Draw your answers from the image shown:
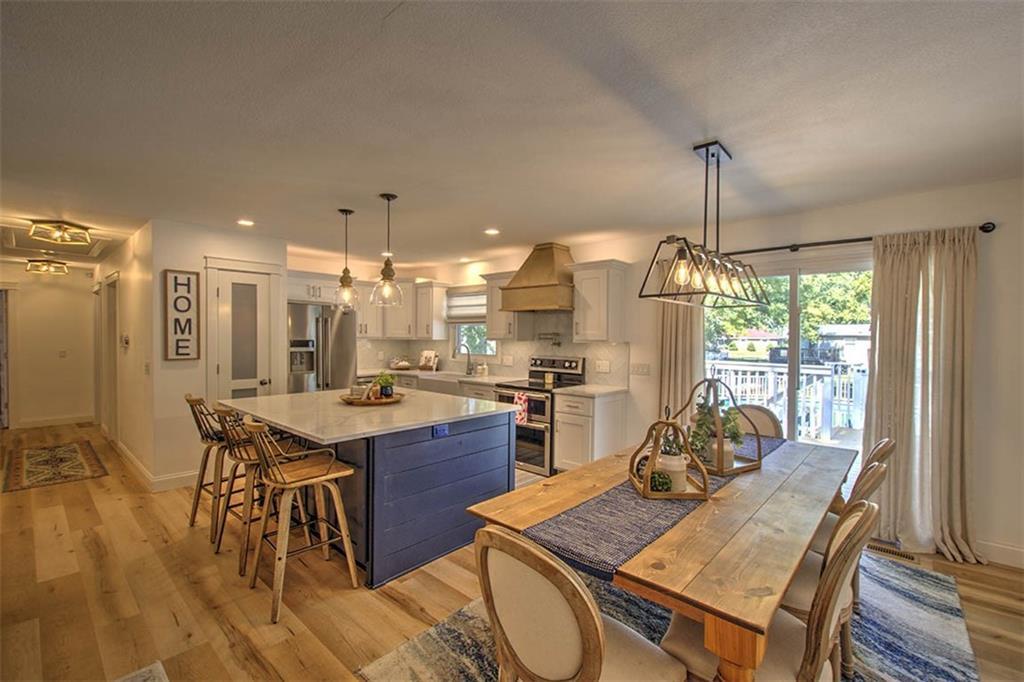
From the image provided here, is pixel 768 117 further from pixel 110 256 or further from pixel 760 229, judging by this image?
pixel 110 256

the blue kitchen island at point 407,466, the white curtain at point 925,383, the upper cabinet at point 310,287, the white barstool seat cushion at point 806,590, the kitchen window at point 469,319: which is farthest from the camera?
the kitchen window at point 469,319

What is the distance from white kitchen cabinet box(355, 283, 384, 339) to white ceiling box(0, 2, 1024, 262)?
3125mm

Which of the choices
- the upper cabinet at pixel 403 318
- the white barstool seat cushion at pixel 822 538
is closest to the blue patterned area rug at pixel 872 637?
the white barstool seat cushion at pixel 822 538

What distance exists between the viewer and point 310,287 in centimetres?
565

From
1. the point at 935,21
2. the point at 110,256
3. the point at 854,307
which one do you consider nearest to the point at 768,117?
the point at 935,21

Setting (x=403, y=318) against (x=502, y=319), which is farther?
(x=403, y=318)

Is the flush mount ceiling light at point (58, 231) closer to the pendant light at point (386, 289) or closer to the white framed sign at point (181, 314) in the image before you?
the white framed sign at point (181, 314)

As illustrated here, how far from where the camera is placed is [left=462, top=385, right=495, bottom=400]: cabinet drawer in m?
5.42

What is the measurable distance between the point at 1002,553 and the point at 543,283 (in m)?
4.03

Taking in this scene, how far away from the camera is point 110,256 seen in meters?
5.78

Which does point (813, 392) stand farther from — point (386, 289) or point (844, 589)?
point (386, 289)

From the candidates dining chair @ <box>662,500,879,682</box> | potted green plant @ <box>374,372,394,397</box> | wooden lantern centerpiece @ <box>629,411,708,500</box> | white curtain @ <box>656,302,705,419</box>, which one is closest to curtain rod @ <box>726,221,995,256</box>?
white curtain @ <box>656,302,705,419</box>

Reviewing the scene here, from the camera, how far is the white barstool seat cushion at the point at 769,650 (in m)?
1.38

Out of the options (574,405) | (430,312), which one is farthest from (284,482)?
(430,312)
